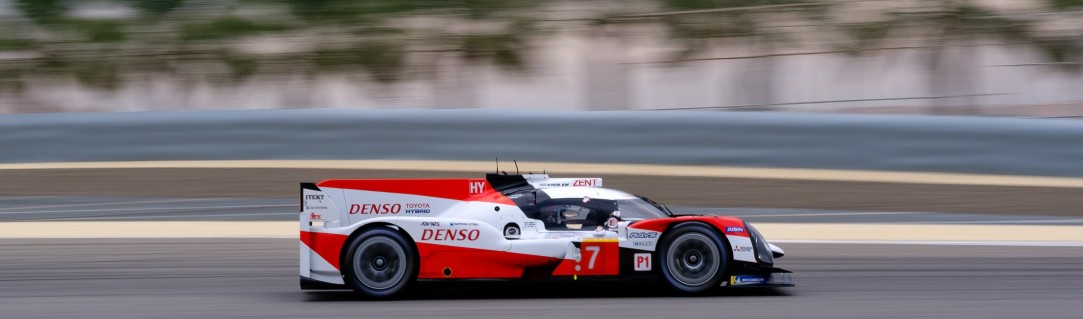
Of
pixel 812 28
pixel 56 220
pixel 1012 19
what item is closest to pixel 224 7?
pixel 56 220

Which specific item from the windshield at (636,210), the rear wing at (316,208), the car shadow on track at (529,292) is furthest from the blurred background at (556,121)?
the windshield at (636,210)

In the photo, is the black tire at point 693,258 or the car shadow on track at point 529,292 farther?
the car shadow on track at point 529,292

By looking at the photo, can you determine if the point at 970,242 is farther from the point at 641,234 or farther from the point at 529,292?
the point at 529,292

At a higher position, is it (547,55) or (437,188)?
(547,55)

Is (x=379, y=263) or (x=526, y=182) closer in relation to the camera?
(x=379, y=263)

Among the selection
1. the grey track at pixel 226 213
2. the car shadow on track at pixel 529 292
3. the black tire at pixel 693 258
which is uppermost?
the grey track at pixel 226 213

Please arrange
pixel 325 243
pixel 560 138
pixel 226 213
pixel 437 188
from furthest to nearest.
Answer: pixel 560 138
pixel 226 213
pixel 437 188
pixel 325 243

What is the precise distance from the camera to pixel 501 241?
21.0 ft

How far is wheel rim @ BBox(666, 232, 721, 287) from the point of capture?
21.2ft

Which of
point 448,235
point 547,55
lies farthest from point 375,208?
point 547,55

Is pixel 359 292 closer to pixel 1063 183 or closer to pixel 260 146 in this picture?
pixel 260 146

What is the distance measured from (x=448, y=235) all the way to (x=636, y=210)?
1138 mm

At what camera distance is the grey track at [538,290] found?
6.11 meters

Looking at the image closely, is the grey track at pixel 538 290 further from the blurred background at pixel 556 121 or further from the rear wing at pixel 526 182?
the rear wing at pixel 526 182
